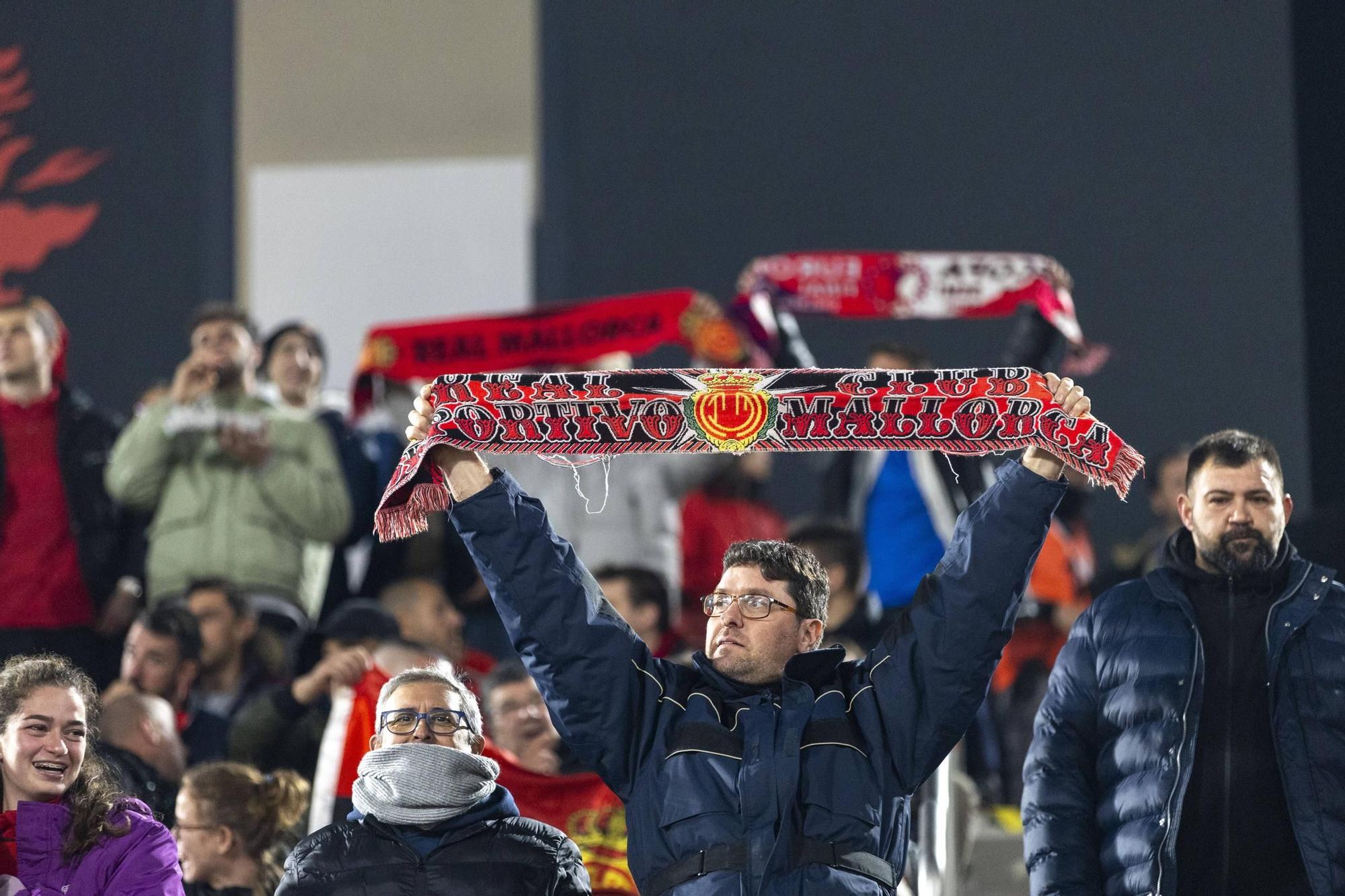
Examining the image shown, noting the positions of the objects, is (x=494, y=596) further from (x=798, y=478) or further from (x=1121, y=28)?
(x=1121, y=28)

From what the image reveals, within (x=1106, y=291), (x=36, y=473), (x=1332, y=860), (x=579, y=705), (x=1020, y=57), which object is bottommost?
(x=1332, y=860)

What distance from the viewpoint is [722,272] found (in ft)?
32.9

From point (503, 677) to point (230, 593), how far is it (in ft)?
3.94

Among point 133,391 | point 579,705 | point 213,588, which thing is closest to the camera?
point 579,705

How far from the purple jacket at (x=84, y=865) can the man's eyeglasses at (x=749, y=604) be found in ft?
3.91

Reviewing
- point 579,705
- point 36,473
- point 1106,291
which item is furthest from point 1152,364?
point 579,705

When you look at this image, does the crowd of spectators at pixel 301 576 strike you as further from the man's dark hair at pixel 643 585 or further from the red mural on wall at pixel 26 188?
the red mural on wall at pixel 26 188

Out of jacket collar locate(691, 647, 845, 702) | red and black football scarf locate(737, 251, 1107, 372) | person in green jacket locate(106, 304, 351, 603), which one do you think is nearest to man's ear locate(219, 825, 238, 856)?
jacket collar locate(691, 647, 845, 702)

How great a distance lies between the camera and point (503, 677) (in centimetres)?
531

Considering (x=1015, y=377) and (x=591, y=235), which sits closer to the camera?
(x=1015, y=377)

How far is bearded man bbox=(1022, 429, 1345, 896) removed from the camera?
13.4ft

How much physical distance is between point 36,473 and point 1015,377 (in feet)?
11.8

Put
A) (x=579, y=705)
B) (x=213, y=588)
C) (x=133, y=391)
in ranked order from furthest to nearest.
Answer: (x=133, y=391) → (x=213, y=588) → (x=579, y=705)

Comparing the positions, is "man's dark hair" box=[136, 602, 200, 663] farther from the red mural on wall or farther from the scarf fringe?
the red mural on wall
